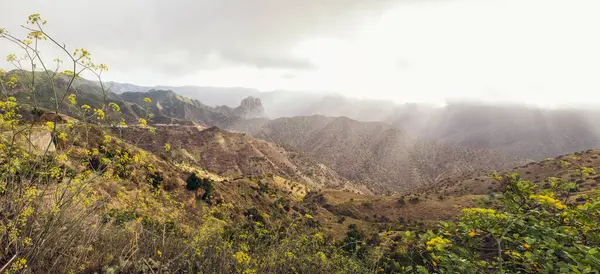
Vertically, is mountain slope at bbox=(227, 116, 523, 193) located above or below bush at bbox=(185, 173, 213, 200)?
below

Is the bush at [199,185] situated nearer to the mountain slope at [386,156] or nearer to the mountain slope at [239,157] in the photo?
the mountain slope at [239,157]

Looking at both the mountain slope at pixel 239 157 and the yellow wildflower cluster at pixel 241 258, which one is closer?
the yellow wildflower cluster at pixel 241 258

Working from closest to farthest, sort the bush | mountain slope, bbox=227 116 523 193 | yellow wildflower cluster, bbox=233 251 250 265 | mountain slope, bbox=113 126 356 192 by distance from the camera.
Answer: yellow wildflower cluster, bbox=233 251 250 265 → the bush → mountain slope, bbox=113 126 356 192 → mountain slope, bbox=227 116 523 193

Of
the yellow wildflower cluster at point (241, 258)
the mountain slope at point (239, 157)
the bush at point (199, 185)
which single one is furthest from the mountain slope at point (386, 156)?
the yellow wildflower cluster at point (241, 258)

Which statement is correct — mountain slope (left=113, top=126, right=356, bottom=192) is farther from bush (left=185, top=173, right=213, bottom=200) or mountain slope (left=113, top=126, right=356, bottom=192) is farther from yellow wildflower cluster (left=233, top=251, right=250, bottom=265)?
yellow wildflower cluster (left=233, top=251, right=250, bottom=265)

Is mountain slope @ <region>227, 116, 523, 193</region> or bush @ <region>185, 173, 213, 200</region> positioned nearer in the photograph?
bush @ <region>185, 173, 213, 200</region>

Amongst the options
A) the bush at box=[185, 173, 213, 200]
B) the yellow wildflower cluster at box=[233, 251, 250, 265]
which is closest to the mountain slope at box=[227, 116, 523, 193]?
the bush at box=[185, 173, 213, 200]

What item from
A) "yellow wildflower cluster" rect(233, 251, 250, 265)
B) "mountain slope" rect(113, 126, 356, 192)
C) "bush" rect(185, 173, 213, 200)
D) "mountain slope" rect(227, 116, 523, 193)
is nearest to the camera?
"yellow wildflower cluster" rect(233, 251, 250, 265)

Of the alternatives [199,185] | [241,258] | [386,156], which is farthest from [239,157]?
[386,156]

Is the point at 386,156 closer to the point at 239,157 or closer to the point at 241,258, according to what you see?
the point at 239,157

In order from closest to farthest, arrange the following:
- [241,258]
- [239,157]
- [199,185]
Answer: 1. [241,258]
2. [199,185]
3. [239,157]

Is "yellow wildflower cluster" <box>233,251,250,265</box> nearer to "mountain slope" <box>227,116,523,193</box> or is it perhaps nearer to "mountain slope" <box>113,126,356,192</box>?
"mountain slope" <box>113,126,356,192</box>

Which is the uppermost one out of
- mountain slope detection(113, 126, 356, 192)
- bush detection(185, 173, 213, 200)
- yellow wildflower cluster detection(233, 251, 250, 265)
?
yellow wildflower cluster detection(233, 251, 250, 265)

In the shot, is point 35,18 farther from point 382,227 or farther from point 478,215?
point 382,227
